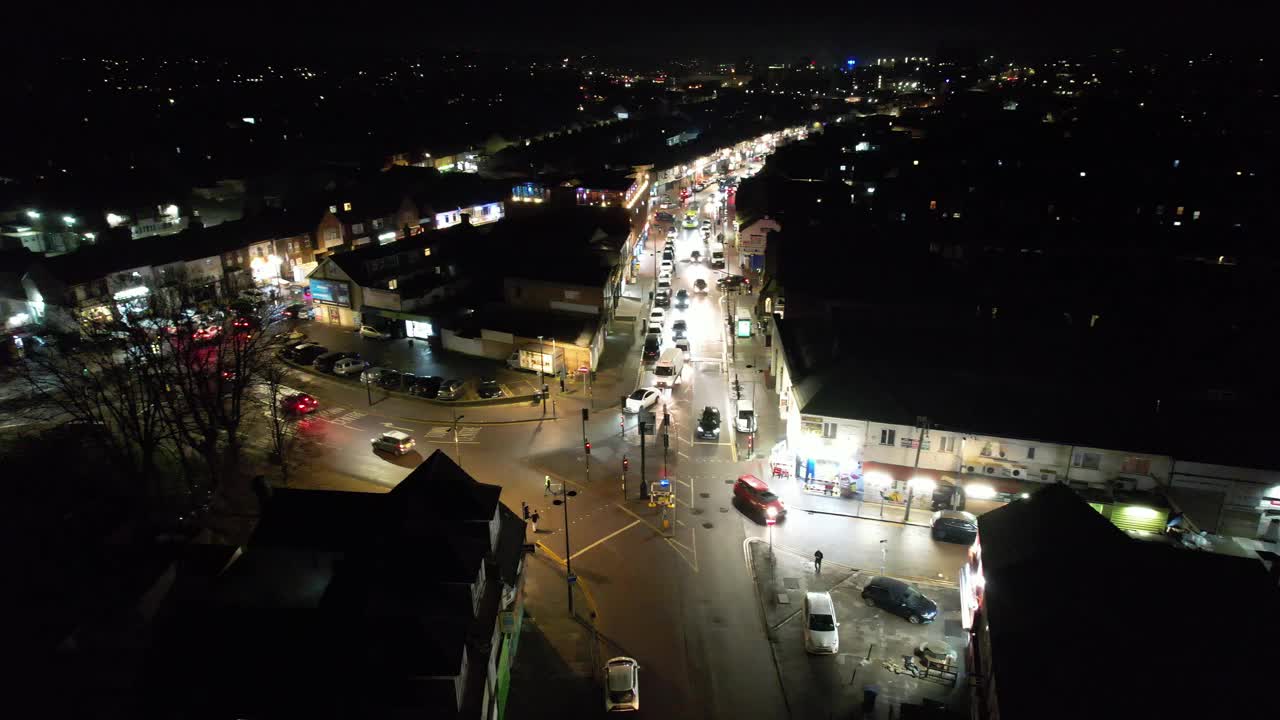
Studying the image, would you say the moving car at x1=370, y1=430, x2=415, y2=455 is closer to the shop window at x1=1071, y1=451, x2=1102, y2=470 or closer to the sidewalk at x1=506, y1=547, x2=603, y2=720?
the sidewalk at x1=506, y1=547, x2=603, y2=720

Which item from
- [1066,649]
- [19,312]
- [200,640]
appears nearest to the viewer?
[1066,649]

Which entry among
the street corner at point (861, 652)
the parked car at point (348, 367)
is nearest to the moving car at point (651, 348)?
the parked car at point (348, 367)

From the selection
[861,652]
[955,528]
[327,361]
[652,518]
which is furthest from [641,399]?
[327,361]

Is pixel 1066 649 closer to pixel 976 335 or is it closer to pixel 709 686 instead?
pixel 709 686

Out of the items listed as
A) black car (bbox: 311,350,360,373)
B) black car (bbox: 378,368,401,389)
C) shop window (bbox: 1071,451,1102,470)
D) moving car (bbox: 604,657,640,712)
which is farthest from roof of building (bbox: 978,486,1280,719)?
black car (bbox: 311,350,360,373)

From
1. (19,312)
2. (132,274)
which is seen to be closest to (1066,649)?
(132,274)

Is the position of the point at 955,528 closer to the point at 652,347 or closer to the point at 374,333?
the point at 652,347

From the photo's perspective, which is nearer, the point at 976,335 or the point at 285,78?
the point at 976,335
